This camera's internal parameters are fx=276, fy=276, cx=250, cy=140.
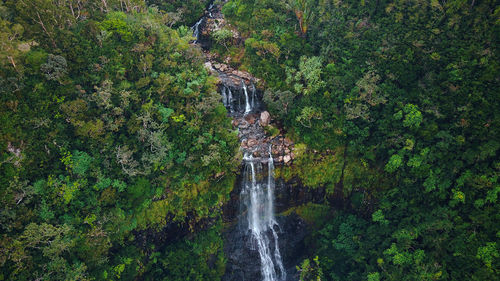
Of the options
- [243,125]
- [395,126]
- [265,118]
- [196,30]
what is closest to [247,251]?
[243,125]

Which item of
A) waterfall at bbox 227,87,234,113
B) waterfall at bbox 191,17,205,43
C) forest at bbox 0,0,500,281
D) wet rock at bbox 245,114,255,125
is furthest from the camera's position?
waterfall at bbox 191,17,205,43

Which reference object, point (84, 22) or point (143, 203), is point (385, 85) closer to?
point (143, 203)

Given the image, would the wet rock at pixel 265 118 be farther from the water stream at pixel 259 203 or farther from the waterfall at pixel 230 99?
the waterfall at pixel 230 99

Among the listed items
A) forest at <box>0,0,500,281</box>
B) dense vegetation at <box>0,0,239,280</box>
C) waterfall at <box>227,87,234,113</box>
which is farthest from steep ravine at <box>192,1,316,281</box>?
waterfall at <box>227,87,234,113</box>

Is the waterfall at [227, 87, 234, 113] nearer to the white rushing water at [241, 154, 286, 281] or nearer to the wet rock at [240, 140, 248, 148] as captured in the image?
the wet rock at [240, 140, 248, 148]

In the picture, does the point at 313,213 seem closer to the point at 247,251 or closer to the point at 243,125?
the point at 247,251

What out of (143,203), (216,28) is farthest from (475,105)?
(216,28)

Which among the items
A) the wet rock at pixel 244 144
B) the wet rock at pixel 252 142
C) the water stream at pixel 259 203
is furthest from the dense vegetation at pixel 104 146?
the wet rock at pixel 252 142
